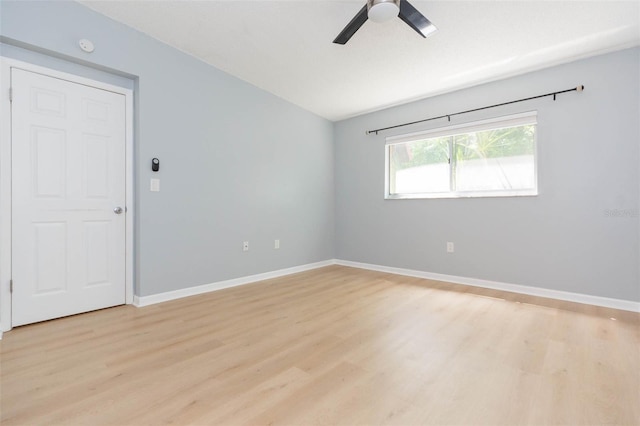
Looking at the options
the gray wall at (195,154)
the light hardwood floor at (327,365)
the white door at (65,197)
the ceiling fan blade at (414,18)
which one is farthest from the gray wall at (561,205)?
the white door at (65,197)

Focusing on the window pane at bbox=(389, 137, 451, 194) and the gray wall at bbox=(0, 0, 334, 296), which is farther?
the window pane at bbox=(389, 137, 451, 194)

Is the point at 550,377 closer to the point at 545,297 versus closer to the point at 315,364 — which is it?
the point at 315,364

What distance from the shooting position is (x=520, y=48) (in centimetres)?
266

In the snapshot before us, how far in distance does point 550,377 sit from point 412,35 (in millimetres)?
2651

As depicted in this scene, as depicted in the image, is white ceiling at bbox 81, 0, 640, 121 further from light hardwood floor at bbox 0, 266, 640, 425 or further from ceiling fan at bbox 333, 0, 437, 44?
light hardwood floor at bbox 0, 266, 640, 425

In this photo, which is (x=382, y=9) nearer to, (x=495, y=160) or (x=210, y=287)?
(x=495, y=160)

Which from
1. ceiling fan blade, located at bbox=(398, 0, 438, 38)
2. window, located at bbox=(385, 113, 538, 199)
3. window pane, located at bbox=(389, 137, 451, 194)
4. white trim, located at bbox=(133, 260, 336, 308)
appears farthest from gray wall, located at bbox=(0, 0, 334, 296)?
ceiling fan blade, located at bbox=(398, 0, 438, 38)

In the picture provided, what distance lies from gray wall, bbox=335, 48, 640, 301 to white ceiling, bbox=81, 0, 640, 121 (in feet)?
0.82

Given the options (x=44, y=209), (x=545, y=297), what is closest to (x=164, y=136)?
(x=44, y=209)

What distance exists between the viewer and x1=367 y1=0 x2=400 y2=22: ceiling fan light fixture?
186cm

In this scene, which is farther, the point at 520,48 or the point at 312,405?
the point at 520,48

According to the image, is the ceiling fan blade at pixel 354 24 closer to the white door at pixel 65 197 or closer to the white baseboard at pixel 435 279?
the white door at pixel 65 197

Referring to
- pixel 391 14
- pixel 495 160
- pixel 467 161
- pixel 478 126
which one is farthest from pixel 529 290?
pixel 391 14

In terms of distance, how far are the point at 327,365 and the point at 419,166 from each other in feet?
10.4
